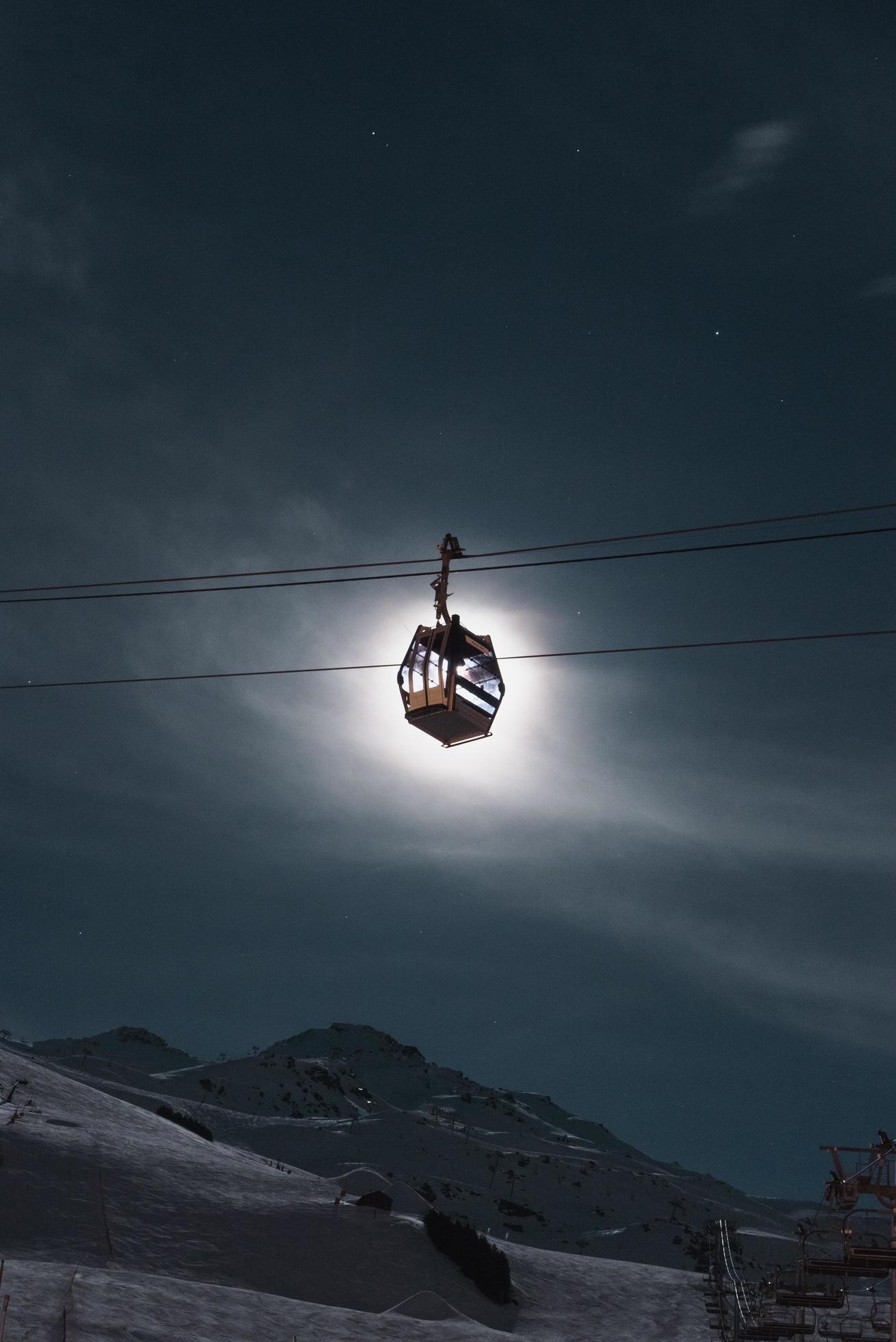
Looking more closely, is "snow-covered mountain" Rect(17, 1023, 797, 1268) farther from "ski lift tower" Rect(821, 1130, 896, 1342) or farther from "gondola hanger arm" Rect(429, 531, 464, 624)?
"gondola hanger arm" Rect(429, 531, 464, 624)

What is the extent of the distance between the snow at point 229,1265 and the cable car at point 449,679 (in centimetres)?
2315

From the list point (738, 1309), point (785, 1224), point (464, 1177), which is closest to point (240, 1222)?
point (738, 1309)

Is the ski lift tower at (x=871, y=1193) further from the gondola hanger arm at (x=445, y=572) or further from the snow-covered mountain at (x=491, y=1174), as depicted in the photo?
the snow-covered mountain at (x=491, y=1174)

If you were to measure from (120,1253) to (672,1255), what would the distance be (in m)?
81.5

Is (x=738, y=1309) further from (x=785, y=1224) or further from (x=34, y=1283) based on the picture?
(x=785, y=1224)

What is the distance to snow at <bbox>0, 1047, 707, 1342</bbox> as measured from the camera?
3469 cm

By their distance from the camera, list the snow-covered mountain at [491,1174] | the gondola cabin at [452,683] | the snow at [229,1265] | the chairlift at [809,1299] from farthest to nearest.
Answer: the snow-covered mountain at [491,1174] → the chairlift at [809,1299] → the snow at [229,1265] → the gondola cabin at [452,683]

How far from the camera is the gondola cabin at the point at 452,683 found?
Answer: 13195mm

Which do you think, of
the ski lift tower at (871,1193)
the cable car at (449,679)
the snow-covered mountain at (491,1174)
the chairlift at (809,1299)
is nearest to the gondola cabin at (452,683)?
the cable car at (449,679)

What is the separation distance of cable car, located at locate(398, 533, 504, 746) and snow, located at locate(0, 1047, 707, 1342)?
76.0ft

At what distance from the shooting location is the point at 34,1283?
33.1 meters

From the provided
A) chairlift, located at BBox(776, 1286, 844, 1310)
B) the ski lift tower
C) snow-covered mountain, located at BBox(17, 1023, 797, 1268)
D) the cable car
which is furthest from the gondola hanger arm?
snow-covered mountain, located at BBox(17, 1023, 797, 1268)

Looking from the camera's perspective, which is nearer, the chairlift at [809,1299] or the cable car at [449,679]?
the cable car at [449,679]

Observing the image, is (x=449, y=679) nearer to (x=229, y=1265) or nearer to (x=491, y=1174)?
(x=229, y=1265)
